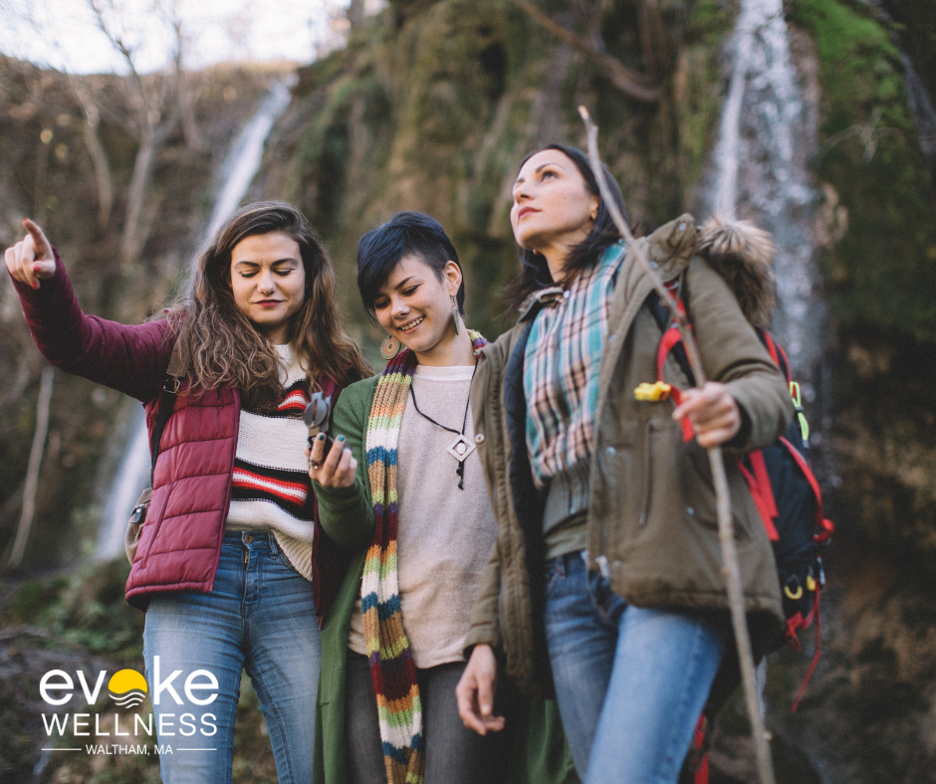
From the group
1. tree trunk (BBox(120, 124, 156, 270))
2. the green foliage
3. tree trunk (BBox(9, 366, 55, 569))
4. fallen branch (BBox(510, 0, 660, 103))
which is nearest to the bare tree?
tree trunk (BBox(120, 124, 156, 270))

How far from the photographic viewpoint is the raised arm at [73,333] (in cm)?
212

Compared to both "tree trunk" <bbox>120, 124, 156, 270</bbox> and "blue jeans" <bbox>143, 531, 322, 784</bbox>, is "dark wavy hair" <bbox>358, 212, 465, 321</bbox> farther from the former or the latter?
"tree trunk" <bbox>120, 124, 156, 270</bbox>

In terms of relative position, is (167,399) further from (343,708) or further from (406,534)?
(343,708)

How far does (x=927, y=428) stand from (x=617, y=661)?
391 cm

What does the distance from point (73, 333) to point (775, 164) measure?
17.3ft

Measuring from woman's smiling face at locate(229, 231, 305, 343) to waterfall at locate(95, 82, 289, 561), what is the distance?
16.0 feet

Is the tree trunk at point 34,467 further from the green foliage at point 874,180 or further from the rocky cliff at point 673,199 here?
the green foliage at point 874,180

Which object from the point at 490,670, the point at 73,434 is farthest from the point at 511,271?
the point at 73,434

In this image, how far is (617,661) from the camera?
5.52ft

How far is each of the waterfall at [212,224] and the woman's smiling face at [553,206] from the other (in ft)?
18.4

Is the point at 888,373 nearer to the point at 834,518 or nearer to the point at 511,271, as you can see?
the point at 834,518

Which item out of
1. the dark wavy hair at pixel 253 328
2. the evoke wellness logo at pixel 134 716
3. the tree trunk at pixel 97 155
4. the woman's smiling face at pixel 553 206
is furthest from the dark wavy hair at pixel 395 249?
the tree trunk at pixel 97 155

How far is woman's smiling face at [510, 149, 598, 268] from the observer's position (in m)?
2.21

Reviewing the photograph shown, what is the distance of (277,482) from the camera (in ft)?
8.00
